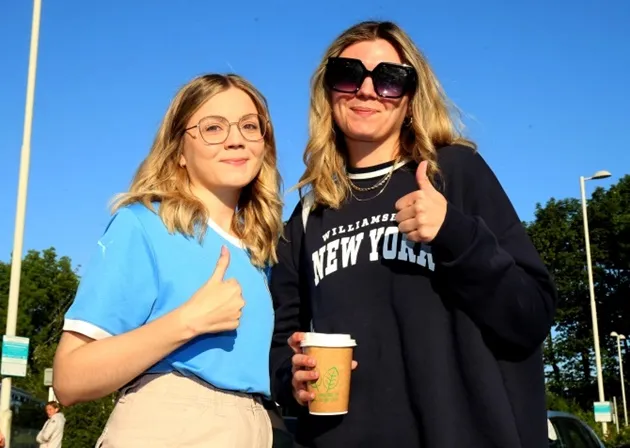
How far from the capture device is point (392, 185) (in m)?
2.90

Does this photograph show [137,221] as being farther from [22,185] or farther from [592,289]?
[592,289]

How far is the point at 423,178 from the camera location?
2.53 m

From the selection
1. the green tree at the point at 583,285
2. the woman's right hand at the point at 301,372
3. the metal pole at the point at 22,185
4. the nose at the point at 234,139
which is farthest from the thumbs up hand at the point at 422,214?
the green tree at the point at 583,285

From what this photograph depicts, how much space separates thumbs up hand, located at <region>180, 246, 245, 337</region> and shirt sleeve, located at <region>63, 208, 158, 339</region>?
0.17m

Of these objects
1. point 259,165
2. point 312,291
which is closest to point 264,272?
point 312,291

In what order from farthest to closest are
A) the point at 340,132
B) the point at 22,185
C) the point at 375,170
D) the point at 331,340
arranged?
the point at 22,185
the point at 340,132
the point at 375,170
the point at 331,340

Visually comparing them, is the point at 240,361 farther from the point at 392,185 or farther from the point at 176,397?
the point at 392,185

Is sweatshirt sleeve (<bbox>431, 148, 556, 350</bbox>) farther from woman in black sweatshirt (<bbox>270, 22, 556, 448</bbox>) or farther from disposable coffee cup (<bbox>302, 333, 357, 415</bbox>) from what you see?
disposable coffee cup (<bbox>302, 333, 357, 415</bbox>)

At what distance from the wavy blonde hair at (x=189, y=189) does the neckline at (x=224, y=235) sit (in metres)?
0.05

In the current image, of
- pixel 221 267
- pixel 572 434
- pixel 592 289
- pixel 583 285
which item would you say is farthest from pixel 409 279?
pixel 583 285

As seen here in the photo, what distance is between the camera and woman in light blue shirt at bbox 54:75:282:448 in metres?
2.35

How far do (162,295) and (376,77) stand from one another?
1.23 meters

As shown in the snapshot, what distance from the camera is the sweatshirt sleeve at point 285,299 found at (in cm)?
285

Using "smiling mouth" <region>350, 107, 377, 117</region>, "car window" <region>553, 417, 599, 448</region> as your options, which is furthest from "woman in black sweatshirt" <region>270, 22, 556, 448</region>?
"car window" <region>553, 417, 599, 448</region>
